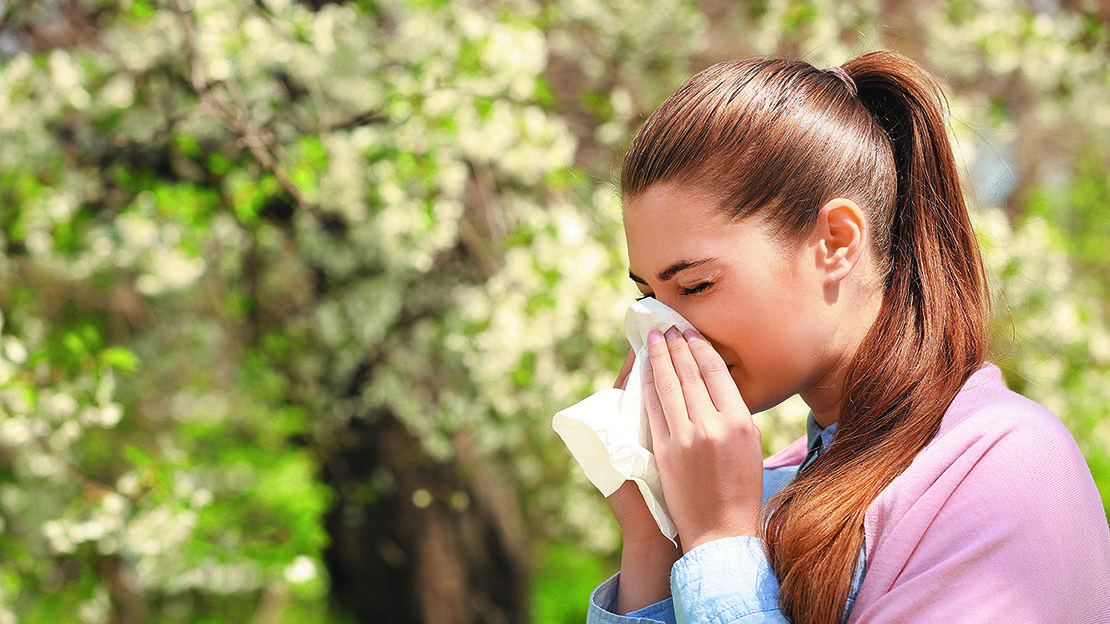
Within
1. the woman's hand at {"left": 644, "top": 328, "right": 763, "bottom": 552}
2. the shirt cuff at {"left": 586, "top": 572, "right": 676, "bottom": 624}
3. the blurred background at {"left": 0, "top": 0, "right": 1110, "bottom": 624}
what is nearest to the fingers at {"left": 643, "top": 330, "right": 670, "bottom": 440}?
the woman's hand at {"left": 644, "top": 328, "right": 763, "bottom": 552}

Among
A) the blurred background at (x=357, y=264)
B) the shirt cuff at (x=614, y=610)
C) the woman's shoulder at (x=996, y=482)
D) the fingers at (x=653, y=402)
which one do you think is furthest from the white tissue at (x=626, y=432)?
the blurred background at (x=357, y=264)

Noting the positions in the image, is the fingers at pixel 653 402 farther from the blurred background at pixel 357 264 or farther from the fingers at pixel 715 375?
the blurred background at pixel 357 264

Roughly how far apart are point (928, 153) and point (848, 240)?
21 centimetres

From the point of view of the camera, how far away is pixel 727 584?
40.1 inches

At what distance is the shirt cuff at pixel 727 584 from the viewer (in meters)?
1.00

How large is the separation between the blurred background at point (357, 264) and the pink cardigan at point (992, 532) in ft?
2.93

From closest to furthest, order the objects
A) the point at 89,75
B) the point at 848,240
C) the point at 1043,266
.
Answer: the point at 848,240 → the point at 89,75 → the point at 1043,266

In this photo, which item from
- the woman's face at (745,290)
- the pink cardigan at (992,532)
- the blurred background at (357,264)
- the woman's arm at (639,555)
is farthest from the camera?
the blurred background at (357,264)

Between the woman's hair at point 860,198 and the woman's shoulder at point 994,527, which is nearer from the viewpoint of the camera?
the woman's shoulder at point 994,527

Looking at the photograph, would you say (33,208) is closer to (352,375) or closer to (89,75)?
(89,75)

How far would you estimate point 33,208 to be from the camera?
120 inches

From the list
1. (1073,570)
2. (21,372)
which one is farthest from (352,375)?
(1073,570)

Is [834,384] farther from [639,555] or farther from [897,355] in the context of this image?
[639,555]

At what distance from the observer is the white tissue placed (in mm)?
→ 1215
